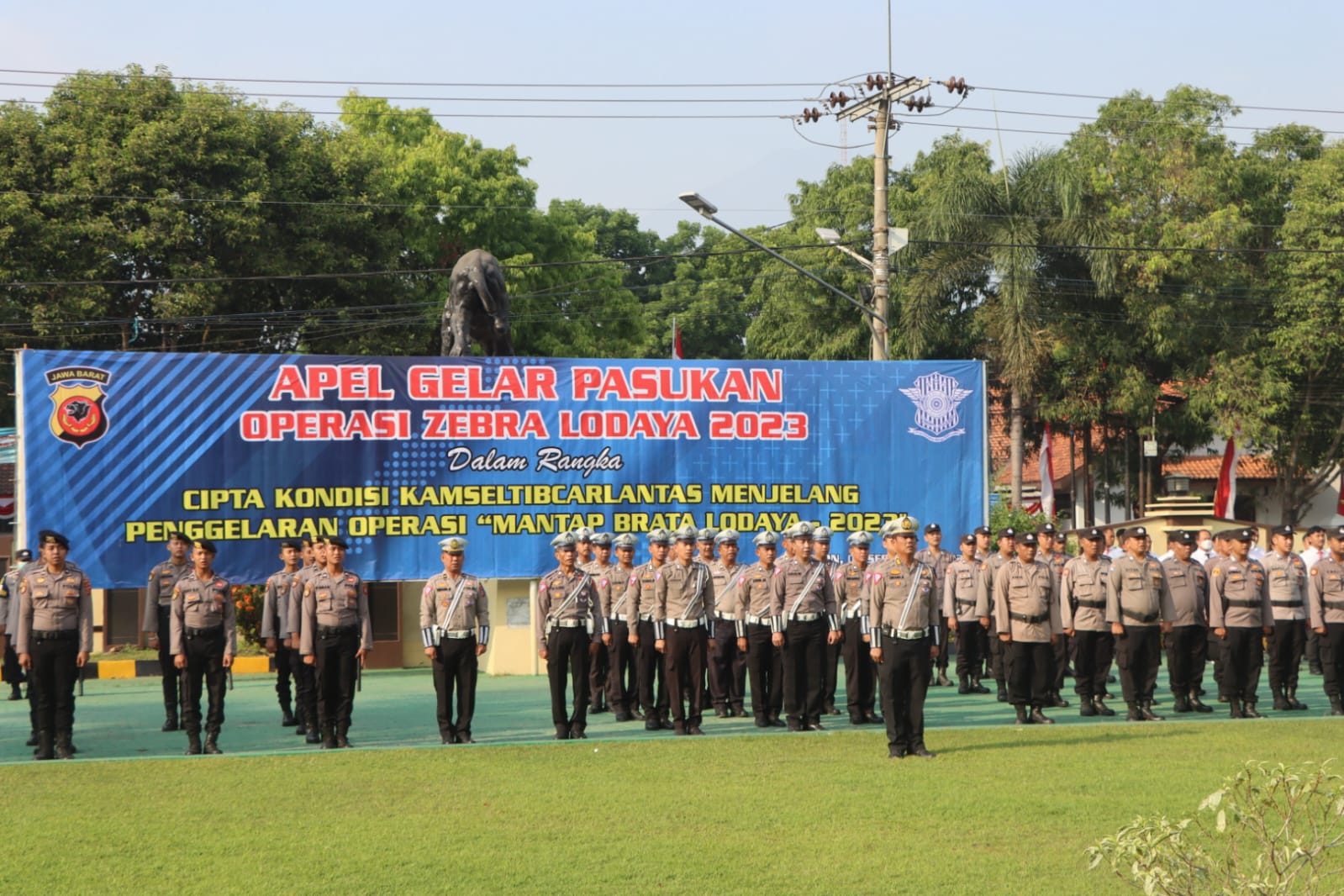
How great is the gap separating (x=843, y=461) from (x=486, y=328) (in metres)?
4.71

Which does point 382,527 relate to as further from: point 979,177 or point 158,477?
point 979,177

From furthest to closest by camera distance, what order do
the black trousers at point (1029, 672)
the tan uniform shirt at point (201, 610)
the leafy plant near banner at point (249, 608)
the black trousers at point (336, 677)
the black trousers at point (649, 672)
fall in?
the leafy plant near banner at point (249, 608) < the black trousers at point (649, 672) < the black trousers at point (1029, 672) < the black trousers at point (336, 677) < the tan uniform shirt at point (201, 610)

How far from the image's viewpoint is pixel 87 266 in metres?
28.4

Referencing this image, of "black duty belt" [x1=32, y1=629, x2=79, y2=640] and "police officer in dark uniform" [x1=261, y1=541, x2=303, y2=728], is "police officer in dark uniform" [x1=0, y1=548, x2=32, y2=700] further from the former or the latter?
"police officer in dark uniform" [x1=261, y1=541, x2=303, y2=728]

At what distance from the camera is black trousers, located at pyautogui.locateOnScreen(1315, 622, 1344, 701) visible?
13086 millimetres

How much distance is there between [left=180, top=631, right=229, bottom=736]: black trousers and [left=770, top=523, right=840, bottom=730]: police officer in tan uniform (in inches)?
168

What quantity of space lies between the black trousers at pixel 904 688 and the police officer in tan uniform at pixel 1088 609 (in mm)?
2884

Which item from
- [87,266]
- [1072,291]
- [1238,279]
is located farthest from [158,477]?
[1238,279]

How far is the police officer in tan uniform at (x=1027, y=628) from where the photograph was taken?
12.3m

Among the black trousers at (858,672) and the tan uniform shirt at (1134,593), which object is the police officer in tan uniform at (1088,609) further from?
the black trousers at (858,672)

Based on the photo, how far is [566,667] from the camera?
38.9 feet

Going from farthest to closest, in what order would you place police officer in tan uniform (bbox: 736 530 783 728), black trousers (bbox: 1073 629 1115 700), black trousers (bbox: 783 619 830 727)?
1. black trousers (bbox: 1073 629 1115 700)
2. police officer in tan uniform (bbox: 736 530 783 728)
3. black trousers (bbox: 783 619 830 727)

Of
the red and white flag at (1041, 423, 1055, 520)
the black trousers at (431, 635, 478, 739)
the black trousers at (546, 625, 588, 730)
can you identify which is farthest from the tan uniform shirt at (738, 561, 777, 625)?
the red and white flag at (1041, 423, 1055, 520)

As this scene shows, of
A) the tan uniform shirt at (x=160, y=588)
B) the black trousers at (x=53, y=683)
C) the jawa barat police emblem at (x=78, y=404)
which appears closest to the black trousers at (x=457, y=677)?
the black trousers at (x=53, y=683)
